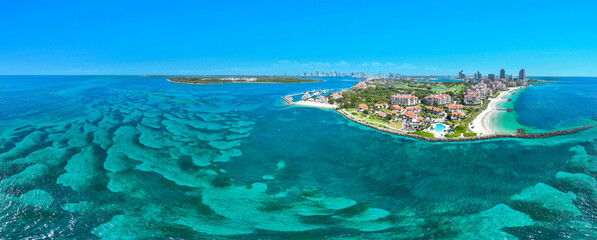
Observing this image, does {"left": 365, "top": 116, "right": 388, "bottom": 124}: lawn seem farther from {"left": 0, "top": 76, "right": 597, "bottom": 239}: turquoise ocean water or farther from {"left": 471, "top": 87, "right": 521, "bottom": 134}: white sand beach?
{"left": 471, "top": 87, "right": 521, "bottom": 134}: white sand beach

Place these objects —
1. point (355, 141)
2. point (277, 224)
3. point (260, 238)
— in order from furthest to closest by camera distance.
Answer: point (355, 141), point (277, 224), point (260, 238)

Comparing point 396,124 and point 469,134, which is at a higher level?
point 396,124

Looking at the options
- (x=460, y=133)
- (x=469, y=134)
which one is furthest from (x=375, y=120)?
(x=469, y=134)

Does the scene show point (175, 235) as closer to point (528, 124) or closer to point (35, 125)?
point (35, 125)

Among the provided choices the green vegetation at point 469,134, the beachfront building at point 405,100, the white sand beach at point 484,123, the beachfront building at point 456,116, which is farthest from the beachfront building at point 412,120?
the beachfront building at point 405,100

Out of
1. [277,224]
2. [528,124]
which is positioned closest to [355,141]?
[277,224]

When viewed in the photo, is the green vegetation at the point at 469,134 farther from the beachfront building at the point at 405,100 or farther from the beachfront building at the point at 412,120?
the beachfront building at the point at 405,100

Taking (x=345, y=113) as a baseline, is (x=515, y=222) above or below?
below

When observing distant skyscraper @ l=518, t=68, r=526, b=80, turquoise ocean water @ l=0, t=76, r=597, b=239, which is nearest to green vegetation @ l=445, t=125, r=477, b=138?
turquoise ocean water @ l=0, t=76, r=597, b=239

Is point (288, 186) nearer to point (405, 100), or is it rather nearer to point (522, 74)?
point (405, 100)
